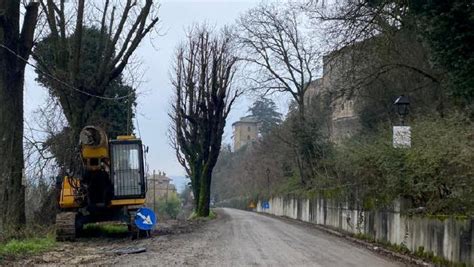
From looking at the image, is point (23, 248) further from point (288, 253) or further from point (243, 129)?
point (243, 129)

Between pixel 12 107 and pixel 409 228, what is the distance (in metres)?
12.2

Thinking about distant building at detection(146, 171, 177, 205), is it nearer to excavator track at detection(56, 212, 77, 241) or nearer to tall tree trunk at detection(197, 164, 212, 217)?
tall tree trunk at detection(197, 164, 212, 217)

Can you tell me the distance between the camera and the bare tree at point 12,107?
18.8 metres

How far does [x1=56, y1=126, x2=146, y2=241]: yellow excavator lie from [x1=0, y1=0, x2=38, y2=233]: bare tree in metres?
1.42

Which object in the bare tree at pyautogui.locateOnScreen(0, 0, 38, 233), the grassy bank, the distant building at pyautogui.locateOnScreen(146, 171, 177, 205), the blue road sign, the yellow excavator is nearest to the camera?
the grassy bank

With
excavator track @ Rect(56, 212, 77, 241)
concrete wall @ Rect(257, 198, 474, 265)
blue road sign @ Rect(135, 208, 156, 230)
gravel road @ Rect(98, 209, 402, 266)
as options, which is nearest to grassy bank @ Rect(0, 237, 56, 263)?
excavator track @ Rect(56, 212, 77, 241)

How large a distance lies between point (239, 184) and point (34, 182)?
68.1 meters

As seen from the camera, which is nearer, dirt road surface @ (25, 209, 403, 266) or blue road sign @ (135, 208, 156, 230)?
dirt road surface @ (25, 209, 403, 266)

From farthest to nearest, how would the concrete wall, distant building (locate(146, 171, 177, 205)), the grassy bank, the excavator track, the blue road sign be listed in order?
distant building (locate(146, 171, 177, 205)), the blue road sign, the excavator track, the grassy bank, the concrete wall

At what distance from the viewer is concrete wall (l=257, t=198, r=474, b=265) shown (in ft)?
37.7

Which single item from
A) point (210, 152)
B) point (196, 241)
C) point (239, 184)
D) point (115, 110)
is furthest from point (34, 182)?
point (239, 184)

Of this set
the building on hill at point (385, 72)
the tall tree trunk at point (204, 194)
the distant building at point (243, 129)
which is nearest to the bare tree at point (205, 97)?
the tall tree trunk at point (204, 194)

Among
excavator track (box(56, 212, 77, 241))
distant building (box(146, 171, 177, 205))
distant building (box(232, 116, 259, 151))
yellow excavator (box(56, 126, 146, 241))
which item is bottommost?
distant building (box(146, 171, 177, 205))

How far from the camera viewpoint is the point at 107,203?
2036cm
